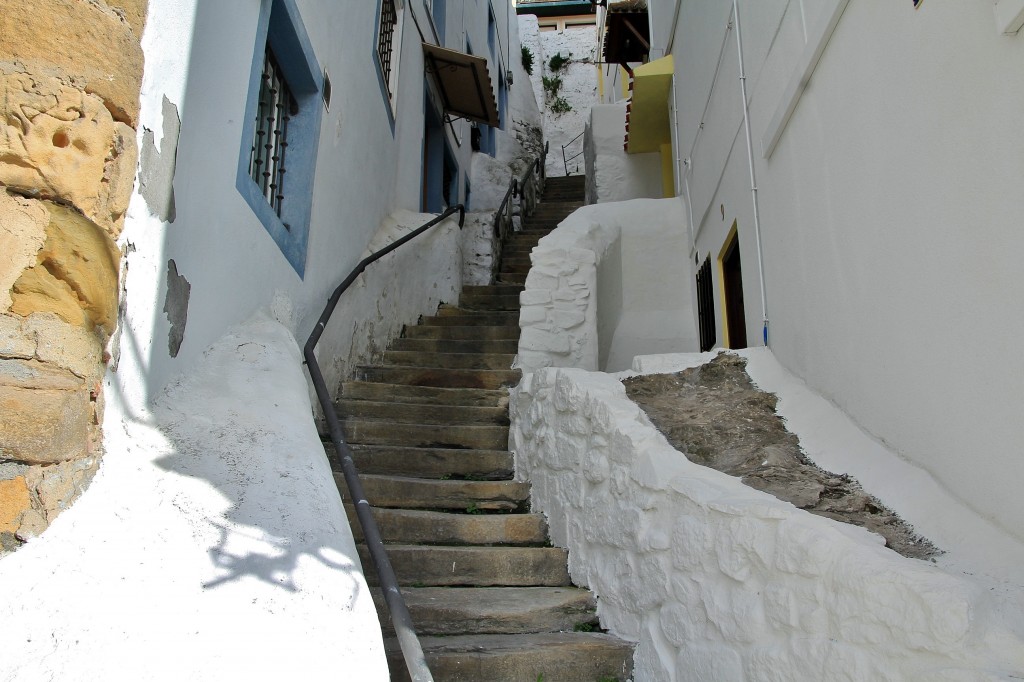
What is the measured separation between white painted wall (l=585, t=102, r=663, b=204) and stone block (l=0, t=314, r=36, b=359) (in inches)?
358

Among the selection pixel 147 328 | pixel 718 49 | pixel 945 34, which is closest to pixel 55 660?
pixel 147 328

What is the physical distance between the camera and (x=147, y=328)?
2.39 m

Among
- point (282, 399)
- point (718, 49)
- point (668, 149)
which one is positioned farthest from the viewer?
point (668, 149)

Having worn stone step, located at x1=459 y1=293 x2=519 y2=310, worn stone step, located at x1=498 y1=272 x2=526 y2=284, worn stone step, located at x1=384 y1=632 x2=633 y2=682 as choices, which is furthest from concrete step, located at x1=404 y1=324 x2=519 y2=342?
worn stone step, located at x1=384 y1=632 x2=633 y2=682

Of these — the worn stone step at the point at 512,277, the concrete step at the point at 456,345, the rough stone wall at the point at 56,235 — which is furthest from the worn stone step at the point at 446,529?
the worn stone step at the point at 512,277

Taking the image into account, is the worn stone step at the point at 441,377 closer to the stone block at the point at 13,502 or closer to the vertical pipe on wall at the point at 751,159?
the vertical pipe on wall at the point at 751,159

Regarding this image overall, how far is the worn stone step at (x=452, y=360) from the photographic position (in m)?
5.90

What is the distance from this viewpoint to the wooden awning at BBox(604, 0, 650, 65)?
37.7 ft

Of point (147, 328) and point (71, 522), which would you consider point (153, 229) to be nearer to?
point (147, 328)

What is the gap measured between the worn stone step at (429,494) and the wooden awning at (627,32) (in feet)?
31.1

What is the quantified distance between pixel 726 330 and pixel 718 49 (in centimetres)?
225

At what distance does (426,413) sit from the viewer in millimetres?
5020

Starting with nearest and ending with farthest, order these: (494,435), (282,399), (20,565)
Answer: (20,565), (282,399), (494,435)

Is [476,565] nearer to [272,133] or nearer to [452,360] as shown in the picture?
[452,360]
